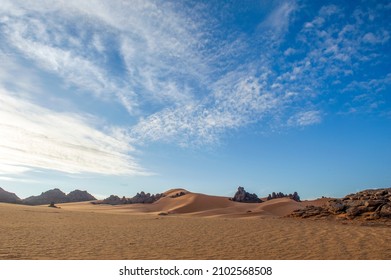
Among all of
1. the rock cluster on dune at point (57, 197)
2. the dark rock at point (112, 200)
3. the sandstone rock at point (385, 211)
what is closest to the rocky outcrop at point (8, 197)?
the rock cluster on dune at point (57, 197)

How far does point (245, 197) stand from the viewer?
46875 millimetres

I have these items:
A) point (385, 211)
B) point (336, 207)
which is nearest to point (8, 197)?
point (336, 207)

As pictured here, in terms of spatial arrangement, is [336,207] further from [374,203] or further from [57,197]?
[57,197]

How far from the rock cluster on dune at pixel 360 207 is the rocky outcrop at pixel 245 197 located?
808 inches

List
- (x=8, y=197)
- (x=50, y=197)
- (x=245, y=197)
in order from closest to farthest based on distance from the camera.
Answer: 1. (x=245, y=197)
2. (x=8, y=197)
3. (x=50, y=197)

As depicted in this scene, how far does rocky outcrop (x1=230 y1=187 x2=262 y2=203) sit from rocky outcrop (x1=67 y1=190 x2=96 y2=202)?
4904cm

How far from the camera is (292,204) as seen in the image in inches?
1491

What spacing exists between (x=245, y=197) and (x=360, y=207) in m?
26.0

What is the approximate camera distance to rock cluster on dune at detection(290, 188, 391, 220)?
2023cm

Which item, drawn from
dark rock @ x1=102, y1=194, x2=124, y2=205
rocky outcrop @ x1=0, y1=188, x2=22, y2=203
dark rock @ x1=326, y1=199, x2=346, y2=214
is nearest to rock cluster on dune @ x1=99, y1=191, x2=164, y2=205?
dark rock @ x1=102, y1=194, x2=124, y2=205

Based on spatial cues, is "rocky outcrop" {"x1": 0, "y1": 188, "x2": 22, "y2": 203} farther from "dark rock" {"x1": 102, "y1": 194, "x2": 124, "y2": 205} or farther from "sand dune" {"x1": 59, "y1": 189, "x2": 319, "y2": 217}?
"sand dune" {"x1": 59, "y1": 189, "x2": 319, "y2": 217}
